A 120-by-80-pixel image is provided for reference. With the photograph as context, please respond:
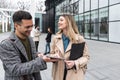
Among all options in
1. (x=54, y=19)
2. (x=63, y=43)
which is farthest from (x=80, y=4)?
(x=63, y=43)

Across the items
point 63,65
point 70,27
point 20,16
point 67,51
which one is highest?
point 20,16

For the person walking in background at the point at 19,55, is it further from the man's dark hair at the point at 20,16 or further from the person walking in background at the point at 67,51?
the person walking in background at the point at 67,51

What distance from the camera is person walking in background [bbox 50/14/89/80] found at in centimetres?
301

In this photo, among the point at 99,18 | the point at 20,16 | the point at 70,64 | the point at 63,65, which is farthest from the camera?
the point at 99,18

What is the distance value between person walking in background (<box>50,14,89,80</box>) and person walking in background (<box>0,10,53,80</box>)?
32.0 inches

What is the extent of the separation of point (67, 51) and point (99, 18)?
2212 cm

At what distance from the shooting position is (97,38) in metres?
25.0

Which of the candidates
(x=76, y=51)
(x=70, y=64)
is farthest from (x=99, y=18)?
(x=70, y=64)

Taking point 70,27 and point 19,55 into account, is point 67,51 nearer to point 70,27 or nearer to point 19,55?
point 70,27

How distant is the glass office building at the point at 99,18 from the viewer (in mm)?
21344

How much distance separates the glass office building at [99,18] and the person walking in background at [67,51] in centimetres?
1685

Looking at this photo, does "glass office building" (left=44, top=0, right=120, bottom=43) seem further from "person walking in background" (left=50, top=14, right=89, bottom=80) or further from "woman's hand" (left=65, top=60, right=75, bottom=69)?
"woman's hand" (left=65, top=60, right=75, bottom=69)

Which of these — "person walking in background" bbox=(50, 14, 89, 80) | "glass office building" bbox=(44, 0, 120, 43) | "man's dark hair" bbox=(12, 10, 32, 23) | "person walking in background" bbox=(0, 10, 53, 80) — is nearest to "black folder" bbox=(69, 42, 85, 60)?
"person walking in background" bbox=(50, 14, 89, 80)

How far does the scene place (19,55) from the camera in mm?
2148
